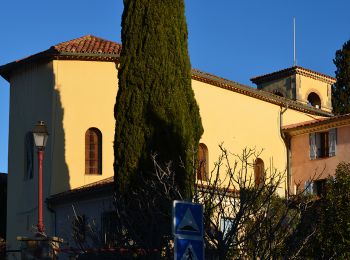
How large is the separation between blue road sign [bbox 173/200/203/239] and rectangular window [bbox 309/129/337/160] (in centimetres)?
2555

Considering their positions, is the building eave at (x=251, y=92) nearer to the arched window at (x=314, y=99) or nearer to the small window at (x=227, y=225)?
the arched window at (x=314, y=99)

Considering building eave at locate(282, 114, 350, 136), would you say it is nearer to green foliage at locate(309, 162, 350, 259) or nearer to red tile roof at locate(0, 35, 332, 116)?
red tile roof at locate(0, 35, 332, 116)

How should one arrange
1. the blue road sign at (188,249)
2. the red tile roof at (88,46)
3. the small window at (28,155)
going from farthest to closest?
the small window at (28,155)
the red tile roof at (88,46)
the blue road sign at (188,249)

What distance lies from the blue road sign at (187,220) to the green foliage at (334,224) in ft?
40.7

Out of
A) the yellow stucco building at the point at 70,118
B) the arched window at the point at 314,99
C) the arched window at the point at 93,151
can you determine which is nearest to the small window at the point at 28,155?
the yellow stucco building at the point at 70,118

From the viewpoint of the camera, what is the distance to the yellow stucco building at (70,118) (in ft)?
95.9

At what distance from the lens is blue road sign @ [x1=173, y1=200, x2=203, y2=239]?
33.3 ft

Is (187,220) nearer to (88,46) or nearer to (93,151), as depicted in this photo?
(93,151)

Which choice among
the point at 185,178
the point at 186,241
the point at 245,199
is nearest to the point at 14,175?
the point at 185,178

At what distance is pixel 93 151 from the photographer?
29734 mm

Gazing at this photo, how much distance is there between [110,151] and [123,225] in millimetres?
11291

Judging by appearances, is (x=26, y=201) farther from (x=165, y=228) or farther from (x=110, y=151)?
(x=165, y=228)

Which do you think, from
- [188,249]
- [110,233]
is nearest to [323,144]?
[110,233]

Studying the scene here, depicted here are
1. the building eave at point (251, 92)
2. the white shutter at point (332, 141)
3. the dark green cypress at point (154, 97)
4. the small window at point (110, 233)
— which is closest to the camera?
the small window at point (110, 233)
